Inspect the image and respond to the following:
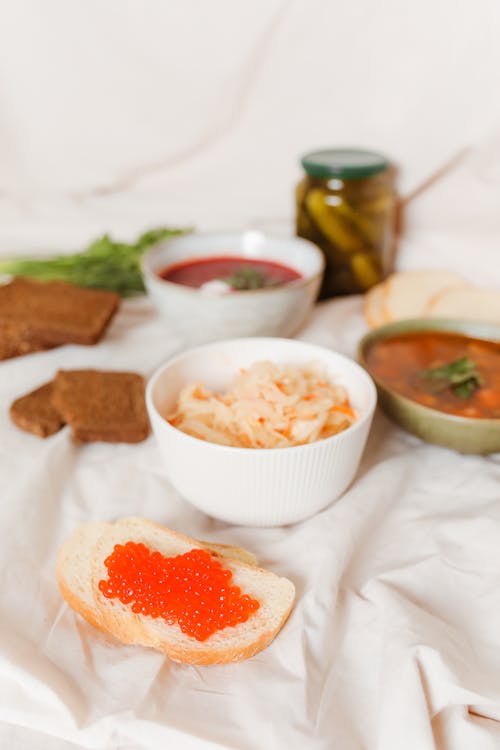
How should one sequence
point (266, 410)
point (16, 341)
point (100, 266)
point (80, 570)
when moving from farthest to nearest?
point (100, 266) → point (16, 341) → point (266, 410) → point (80, 570)

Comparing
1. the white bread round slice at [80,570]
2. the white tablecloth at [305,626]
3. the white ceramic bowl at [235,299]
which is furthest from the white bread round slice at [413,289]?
the white bread round slice at [80,570]

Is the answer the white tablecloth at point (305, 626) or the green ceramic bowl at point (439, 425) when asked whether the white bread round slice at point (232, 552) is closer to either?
the white tablecloth at point (305, 626)

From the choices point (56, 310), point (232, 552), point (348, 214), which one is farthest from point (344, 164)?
point (232, 552)

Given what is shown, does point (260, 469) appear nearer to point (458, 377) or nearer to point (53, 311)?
point (458, 377)

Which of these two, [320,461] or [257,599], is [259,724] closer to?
[257,599]

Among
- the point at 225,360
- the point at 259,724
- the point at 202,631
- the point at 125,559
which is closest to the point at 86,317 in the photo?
the point at 225,360

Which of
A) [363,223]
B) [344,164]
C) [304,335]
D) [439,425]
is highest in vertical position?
[344,164]

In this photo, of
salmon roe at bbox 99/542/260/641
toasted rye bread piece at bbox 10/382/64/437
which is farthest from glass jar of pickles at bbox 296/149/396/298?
salmon roe at bbox 99/542/260/641
